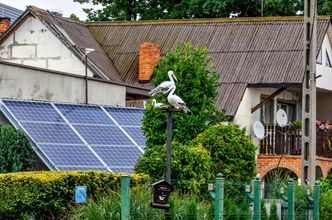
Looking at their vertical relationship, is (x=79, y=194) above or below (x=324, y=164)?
below

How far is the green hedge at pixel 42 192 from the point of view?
23.3 meters

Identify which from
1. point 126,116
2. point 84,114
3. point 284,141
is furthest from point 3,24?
point 84,114

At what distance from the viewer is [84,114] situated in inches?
1200

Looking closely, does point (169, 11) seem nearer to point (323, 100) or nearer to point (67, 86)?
point (323, 100)

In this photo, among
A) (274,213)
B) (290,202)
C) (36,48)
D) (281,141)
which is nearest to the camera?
(274,213)

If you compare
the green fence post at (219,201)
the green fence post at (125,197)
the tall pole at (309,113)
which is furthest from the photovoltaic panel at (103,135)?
the green fence post at (125,197)

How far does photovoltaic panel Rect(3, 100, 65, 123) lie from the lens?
2866cm

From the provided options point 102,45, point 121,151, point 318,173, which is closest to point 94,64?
point 102,45

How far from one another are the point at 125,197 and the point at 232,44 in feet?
91.8

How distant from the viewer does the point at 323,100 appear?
51781 mm

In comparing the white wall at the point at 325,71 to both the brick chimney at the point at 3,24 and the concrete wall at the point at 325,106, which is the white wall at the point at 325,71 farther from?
the brick chimney at the point at 3,24

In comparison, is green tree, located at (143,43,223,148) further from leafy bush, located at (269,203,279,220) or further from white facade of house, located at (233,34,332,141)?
white facade of house, located at (233,34,332,141)

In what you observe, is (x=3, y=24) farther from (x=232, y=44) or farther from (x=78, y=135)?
(x=78, y=135)

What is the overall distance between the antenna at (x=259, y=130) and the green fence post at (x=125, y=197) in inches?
976
